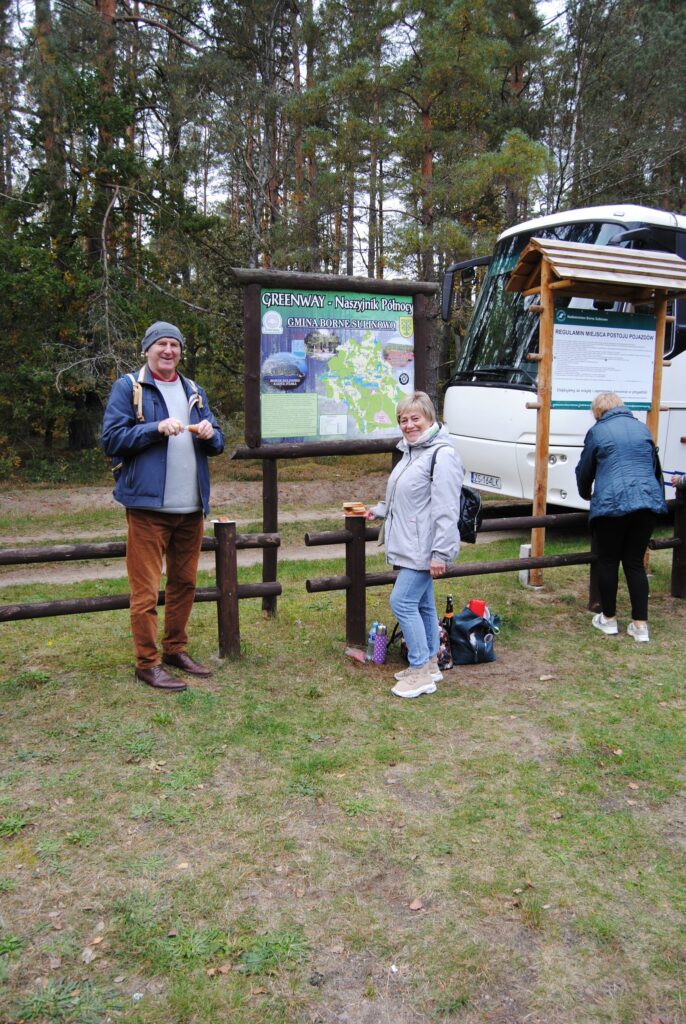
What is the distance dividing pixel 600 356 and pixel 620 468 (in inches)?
77.8

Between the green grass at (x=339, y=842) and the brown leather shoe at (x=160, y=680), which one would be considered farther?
the brown leather shoe at (x=160, y=680)

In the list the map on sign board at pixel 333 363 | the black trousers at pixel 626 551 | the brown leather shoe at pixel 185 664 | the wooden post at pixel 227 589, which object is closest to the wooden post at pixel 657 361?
the black trousers at pixel 626 551

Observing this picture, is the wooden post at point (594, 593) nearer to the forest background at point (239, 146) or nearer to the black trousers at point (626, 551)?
the black trousers at point (626, 551)

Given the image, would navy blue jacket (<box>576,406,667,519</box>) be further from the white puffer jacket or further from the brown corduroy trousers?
the brown corduroy trousers

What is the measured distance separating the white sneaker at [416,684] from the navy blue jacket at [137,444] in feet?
5.88

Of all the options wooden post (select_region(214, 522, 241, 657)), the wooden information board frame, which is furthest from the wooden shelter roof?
wooden post (select_region(214, 522, 241, 657))

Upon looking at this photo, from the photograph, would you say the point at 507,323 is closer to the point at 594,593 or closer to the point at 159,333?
the point at 594,593

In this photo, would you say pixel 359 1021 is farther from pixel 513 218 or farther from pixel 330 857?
pixel 513 218

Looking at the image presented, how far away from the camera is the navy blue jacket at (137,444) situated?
439 cm

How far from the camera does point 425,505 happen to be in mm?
4703

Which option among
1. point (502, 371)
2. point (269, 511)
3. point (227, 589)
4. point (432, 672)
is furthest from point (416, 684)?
point (502, 371)

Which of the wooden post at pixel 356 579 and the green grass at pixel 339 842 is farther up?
the wooden post at pixel 356 579

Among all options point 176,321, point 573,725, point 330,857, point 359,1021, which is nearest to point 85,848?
point 330,857

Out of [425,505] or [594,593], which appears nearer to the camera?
[425,505]
